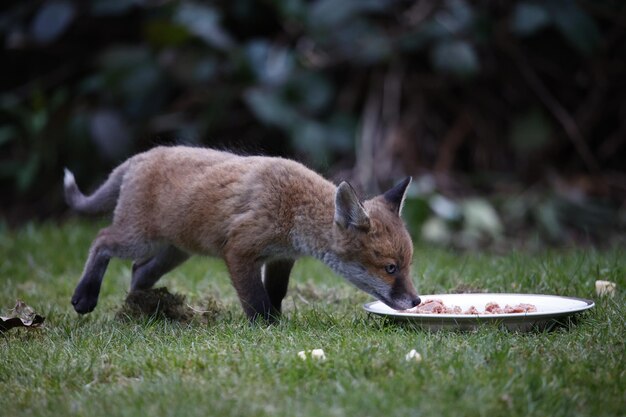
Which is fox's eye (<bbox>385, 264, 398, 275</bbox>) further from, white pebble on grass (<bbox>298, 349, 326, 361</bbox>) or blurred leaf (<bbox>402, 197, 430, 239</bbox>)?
blurred leaf (<bbox>402, 197, 430, 239</bbox>)

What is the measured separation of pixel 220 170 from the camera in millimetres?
5582

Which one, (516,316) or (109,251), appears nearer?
(516,316)

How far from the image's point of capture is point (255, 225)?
207 inches

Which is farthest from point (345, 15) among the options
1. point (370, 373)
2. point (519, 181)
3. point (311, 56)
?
point (370, 373)

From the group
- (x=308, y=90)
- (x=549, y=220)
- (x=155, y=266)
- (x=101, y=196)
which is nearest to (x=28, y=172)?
(x=308, y=90)

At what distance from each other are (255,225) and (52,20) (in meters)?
6.42

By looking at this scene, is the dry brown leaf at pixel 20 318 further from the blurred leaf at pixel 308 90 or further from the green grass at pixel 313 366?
the blurred leaf at pixel 308 90

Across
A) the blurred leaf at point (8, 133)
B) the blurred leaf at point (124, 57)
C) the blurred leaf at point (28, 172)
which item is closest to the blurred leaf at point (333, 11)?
the blurred leaf at point (124, 57)

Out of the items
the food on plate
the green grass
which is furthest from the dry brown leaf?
the food on plate

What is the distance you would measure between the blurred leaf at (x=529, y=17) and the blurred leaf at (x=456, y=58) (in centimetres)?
63

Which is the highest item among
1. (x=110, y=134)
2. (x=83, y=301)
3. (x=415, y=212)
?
(x=83, y=301)

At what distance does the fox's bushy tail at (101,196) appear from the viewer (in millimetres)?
6191

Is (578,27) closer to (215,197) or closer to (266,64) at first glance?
(266,64)

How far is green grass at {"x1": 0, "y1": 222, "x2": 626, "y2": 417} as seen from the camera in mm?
3455
